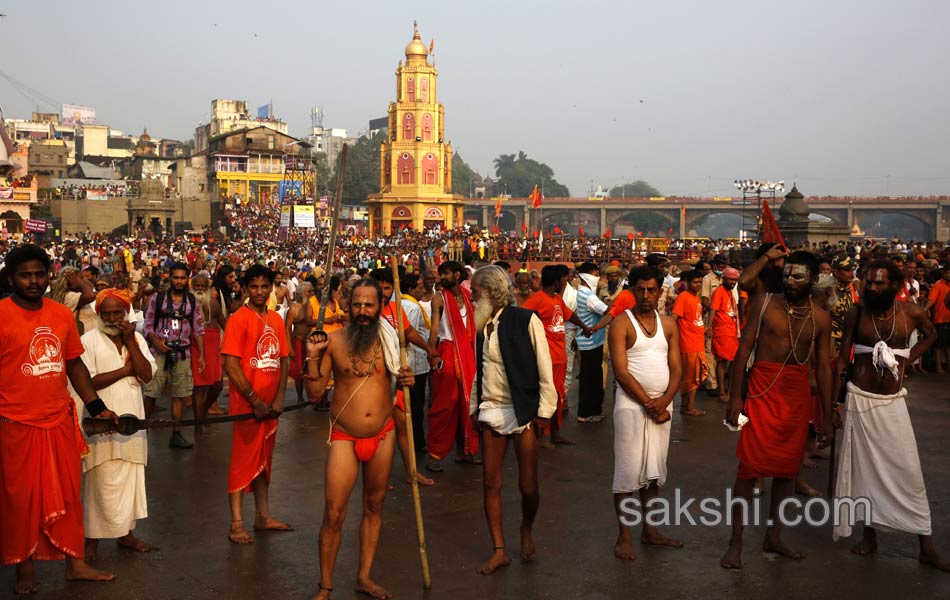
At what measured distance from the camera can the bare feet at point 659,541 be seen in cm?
534

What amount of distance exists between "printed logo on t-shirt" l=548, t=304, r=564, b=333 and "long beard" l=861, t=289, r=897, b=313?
10.1 feet

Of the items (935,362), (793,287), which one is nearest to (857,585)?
(793,287)

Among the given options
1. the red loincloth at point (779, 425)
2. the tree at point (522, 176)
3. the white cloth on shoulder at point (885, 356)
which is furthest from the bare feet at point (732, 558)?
the tree at point (522, 176)

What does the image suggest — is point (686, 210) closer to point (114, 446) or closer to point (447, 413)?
point (447, 413)

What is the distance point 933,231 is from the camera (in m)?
108

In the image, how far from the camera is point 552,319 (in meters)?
7.98

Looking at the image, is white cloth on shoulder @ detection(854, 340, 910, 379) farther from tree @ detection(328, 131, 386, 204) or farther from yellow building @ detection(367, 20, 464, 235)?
tree @ detection(328, 131, 386, 204)

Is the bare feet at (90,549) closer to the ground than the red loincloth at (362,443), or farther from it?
closer to the ground

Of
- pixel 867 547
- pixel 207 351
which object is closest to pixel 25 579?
pixel 207 351

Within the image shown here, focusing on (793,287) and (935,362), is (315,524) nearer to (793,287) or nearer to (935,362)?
(793,287)

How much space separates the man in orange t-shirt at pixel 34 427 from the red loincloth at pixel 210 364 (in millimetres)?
3438

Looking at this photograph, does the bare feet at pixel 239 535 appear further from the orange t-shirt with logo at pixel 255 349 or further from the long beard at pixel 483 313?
the long beard at pixel 483 313

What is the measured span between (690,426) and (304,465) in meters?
3.74

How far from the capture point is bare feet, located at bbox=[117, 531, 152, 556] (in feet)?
17.4
